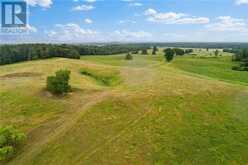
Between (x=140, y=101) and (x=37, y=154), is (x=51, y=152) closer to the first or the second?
(x=37, y=154)

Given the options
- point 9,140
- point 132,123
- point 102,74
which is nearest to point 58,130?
point 9,140

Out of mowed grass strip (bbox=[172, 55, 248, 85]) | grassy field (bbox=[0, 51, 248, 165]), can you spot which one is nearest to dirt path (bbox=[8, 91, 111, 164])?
grassy field (bbox=[0, 51, 248, 165])

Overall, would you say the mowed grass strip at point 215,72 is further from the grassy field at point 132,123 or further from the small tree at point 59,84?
the small tree at point 59,84

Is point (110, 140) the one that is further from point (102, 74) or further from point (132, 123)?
point (102, 74)

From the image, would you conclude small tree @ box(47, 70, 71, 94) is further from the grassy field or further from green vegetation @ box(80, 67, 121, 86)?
green vegetation @ box(80, 67, 121, 86)

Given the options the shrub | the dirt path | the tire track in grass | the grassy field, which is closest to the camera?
the tire track in grass

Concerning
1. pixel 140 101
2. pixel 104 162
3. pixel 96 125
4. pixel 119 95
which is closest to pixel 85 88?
pixel 119 95
